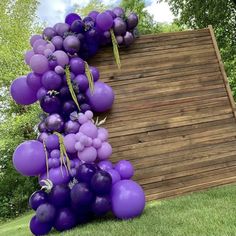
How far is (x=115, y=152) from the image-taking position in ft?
15.3

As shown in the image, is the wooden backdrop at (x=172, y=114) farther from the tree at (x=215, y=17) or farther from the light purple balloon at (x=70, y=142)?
the tree at (x=215, y=17)

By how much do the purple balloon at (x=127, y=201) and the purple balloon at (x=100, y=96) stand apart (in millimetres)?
1107

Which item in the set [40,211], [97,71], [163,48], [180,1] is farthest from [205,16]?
[40,211]

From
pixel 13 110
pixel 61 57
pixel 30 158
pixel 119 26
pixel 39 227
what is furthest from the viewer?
pixel 13 110

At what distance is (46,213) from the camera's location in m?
3.71

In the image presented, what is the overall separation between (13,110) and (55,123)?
9680mm

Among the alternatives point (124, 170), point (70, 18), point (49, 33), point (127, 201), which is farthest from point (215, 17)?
point (127, 201)

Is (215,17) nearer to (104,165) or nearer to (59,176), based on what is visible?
(104,165)

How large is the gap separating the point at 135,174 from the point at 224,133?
1354 mm

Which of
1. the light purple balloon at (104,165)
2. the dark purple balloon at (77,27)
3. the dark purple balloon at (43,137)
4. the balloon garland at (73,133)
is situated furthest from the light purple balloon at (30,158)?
the dark purple balloon at (77,27)

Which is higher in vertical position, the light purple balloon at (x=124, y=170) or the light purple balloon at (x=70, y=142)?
the light purple balloon at (x=70, y=142)

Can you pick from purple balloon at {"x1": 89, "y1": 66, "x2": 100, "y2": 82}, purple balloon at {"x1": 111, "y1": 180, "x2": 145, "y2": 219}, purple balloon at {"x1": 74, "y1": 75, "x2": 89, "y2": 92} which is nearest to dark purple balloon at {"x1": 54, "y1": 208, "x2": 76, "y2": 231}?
purple balloon at {"x1": 111, "y1": 180, "x2": 145, "y2": 219}

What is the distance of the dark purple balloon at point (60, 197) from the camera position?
374 centimetres

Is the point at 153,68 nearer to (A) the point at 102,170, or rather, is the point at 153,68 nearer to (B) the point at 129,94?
(B) the point at 129,94
